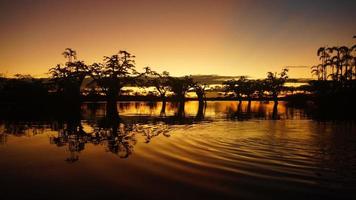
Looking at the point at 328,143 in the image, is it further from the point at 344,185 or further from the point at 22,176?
the point at 22,176

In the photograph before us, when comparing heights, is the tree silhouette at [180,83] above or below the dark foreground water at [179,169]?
above

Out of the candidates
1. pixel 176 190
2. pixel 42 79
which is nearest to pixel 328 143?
pixel 176 190

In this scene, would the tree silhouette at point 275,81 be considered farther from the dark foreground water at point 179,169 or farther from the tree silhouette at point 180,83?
the dark foreground water at point 179,169

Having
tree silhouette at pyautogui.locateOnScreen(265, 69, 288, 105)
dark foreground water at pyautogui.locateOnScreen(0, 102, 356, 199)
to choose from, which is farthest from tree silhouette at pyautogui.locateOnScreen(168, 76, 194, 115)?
dark foreground water at pyautogui.locateOnScreen(0, 102, 356, 199)

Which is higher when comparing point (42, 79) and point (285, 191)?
point (42, 79)

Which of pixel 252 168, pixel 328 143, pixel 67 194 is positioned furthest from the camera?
pixel 328 143

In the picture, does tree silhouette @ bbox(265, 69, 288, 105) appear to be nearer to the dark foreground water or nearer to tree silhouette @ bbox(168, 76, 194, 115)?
tree silhouette @ bbox(168, 76, 194, 115)

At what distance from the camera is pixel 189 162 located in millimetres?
11422

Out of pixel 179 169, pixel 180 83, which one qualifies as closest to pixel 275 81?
pixel 180 83

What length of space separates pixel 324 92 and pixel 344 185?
67281 millimetres

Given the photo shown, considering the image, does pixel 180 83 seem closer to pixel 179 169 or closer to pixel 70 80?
pixel 70 80

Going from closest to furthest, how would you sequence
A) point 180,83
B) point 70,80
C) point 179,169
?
1. point 179,169
2. point 70,80
3. point 180,83

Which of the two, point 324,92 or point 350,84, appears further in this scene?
point 324,92

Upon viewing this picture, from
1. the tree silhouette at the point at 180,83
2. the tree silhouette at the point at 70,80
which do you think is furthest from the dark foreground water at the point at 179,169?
the tree silhouette at the point at 180,83
